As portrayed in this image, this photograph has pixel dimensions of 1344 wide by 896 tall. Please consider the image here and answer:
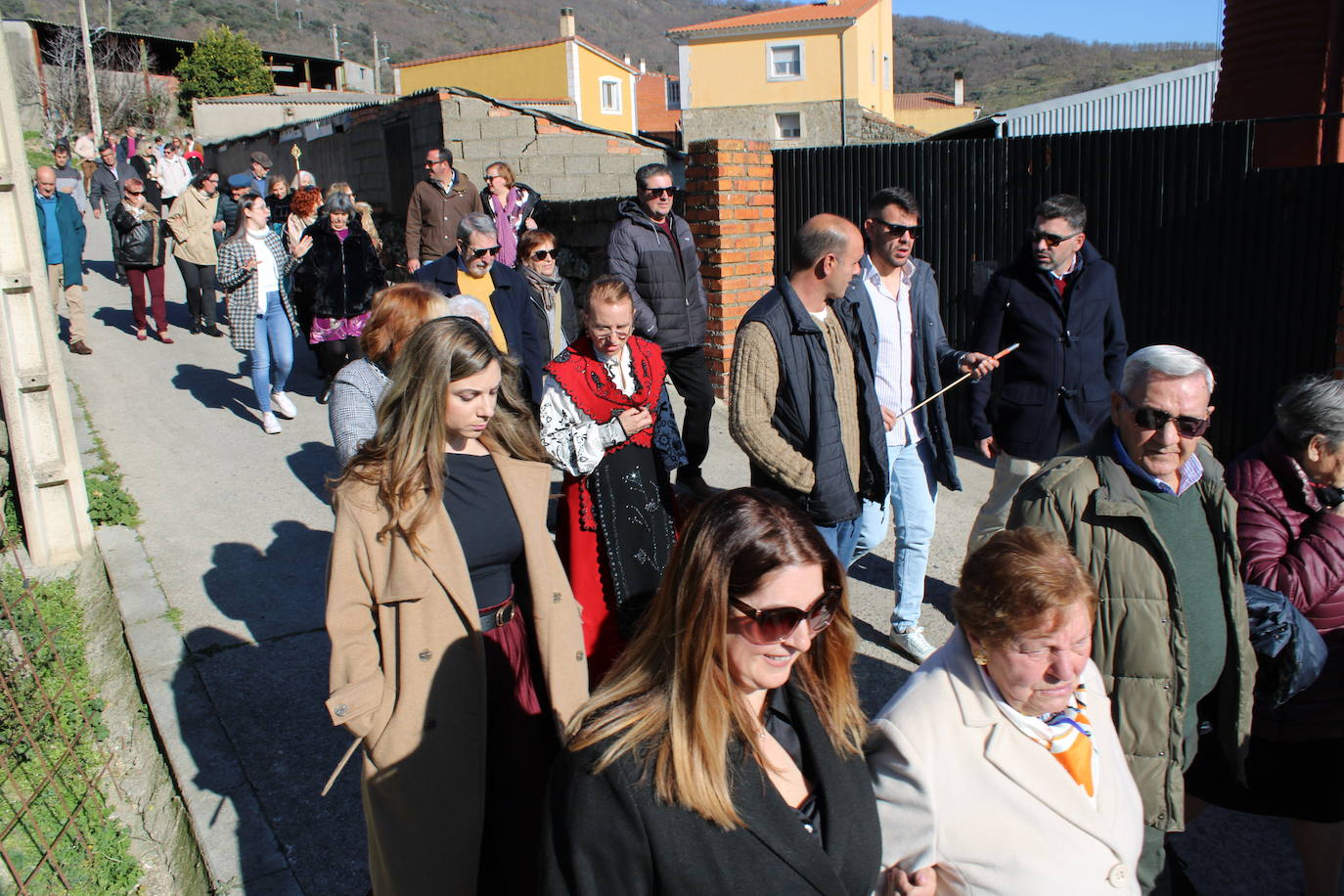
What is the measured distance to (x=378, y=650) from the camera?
8.70 ft

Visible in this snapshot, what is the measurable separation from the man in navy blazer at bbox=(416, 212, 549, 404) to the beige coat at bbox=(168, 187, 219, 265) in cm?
646

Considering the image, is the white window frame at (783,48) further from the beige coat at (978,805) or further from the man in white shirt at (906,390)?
the beige coat at (978,805)

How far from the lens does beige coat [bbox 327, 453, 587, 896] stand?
2578 millimetres

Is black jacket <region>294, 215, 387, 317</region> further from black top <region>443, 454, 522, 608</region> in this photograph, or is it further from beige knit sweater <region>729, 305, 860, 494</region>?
black top <region>443, 454, 522, 608</region>

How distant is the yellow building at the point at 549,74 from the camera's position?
43938mm

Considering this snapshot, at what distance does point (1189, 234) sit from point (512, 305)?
4.24 metres

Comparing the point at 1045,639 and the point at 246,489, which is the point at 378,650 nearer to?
the point at 1045,639

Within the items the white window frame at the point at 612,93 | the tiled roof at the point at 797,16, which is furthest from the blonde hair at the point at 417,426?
the tiled roof at the point at 797,16

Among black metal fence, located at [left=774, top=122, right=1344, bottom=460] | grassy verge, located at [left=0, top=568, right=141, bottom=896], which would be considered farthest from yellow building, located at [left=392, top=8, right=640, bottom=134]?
grassy verge, located at [left=0, top=568, right=141, bottom=896]

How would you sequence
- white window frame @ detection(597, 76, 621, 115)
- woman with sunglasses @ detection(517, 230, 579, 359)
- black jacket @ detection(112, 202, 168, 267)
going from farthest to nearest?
white window frame @ detection(597, 76, 621, 115) → black jacket @ detection(112, 202, 168, 267) → woman with sunglasses @ detection(517, 230, 579, 359)

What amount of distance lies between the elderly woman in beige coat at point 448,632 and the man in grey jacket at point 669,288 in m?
3.35

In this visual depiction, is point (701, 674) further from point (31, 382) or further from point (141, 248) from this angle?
point (141, 248)

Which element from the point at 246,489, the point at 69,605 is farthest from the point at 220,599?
the point at 246,489

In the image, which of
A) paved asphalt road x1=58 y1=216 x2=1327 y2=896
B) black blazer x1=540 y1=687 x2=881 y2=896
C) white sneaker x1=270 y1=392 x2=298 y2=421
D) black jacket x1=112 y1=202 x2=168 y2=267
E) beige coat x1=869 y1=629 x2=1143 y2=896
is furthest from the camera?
black jacket x1=112 y1=202 x2=168 y2=267
